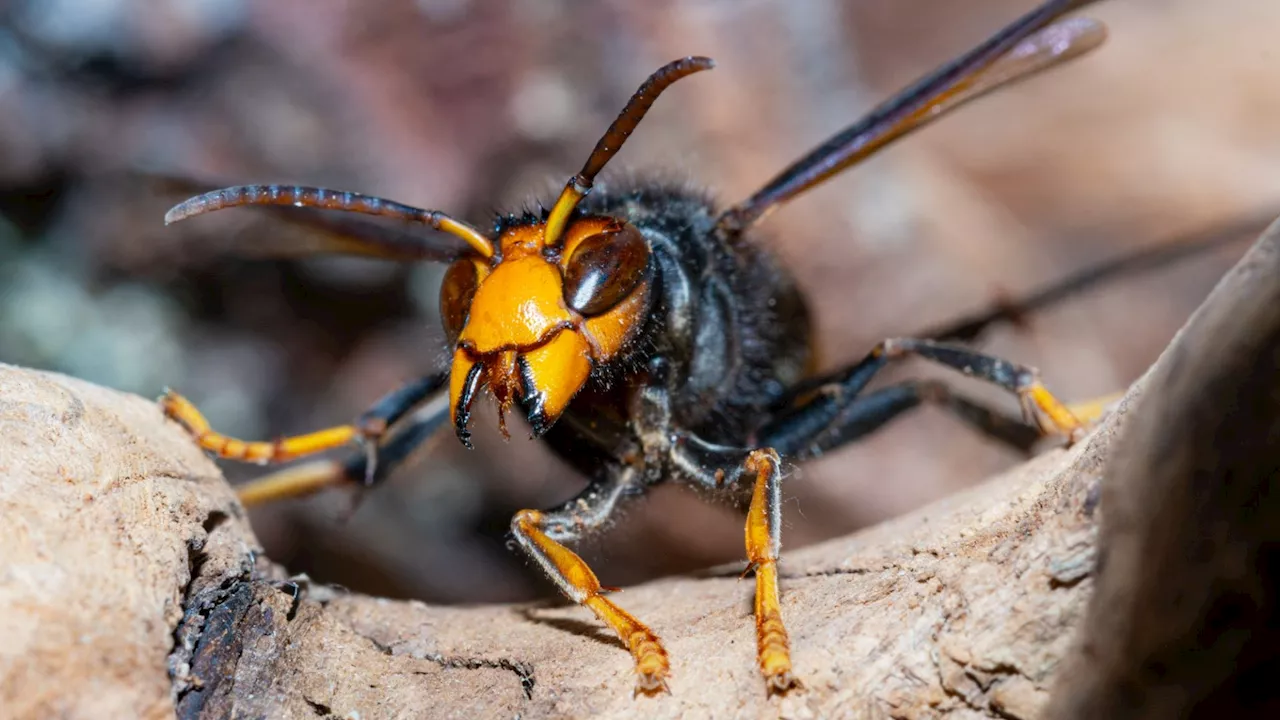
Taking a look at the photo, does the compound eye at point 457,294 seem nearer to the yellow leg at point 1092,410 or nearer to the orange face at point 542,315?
the orange face at point 542,315

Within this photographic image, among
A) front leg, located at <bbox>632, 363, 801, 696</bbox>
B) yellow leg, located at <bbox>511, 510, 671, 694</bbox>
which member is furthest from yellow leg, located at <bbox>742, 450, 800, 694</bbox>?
yellow leg, located at <bbox>511, 510, 671, 694</bbox>

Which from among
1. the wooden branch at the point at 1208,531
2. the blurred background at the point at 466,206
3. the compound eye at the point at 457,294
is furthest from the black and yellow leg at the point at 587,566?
the blurred background at the point at 466,206

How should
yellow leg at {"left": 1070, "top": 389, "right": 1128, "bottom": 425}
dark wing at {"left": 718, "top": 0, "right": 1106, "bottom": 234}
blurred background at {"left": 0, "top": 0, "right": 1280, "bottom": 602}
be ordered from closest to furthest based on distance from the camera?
1. dark wing at {"left": 718, "top": 0, "right": 1106, "bottom": 234}
2. yellow leg at {"left": 1070, "top": 389, "right": 1128, "bottom": 425}
3. blurred background at {"left": 0, "top": 0, "right": 1280, "bottom": 602}

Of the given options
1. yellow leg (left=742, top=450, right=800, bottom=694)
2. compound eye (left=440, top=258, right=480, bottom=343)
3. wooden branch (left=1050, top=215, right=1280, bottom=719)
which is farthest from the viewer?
compound eye (left=440, top=258, right=480, bottom=343)

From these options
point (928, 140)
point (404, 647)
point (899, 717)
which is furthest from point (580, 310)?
point (928, 140)

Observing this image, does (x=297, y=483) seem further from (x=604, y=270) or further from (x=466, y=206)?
(x=466, y=206)

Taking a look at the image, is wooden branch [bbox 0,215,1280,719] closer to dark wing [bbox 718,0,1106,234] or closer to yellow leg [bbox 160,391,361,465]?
yellow leg [bbox 160,391,361,465]
